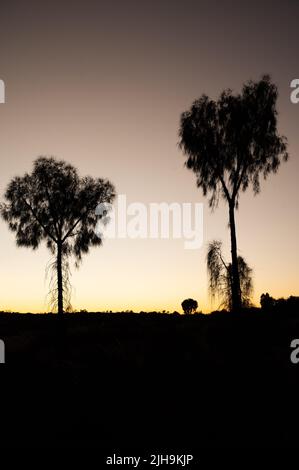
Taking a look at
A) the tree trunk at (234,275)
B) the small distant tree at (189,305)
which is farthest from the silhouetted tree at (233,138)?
the small distant tree at (189,305)

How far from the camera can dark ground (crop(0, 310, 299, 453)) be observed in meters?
6.42

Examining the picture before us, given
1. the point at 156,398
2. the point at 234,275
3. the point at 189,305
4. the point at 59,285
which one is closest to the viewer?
the point at 156,398

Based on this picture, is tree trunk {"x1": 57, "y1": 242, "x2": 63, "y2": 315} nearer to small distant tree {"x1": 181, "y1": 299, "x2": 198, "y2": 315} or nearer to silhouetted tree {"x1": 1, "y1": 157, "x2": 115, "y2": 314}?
silhouetted tree {"x1": 1, "y1": 157, "x2": 115, "y2": 314}

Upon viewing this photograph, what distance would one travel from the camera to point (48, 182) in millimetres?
27906

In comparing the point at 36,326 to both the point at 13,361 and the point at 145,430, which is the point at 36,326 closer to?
the point at 13,361

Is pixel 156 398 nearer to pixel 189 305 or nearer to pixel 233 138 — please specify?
pixel 233 138

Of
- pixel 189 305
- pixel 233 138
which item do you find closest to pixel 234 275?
pixel 233 138

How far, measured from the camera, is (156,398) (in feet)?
A: 24.8

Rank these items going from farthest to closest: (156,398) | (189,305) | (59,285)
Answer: (189,305) < (59,285) < (156,398)

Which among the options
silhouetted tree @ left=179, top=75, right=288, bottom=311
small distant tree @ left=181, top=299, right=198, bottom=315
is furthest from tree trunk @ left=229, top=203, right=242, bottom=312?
small distant tree @ left=181, top=299, right=198, bottom=315

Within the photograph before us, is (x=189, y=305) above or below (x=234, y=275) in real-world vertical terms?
above

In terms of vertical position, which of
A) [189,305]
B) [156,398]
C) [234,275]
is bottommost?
[156,398]

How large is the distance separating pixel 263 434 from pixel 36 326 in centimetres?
1907
